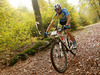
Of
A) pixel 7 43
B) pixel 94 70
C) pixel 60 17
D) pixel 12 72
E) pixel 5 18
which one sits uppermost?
pixel 5 18

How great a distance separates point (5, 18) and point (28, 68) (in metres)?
2.61

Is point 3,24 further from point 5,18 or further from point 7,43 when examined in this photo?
point 7,43

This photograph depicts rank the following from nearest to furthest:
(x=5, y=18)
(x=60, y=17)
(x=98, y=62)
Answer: (x=98, y=62), (x=60, y=17), (x=5, y=18)

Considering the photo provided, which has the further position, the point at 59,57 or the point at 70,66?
the point at 70,66

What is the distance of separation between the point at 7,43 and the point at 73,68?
3399mm

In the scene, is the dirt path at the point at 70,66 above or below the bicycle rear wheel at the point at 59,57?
below

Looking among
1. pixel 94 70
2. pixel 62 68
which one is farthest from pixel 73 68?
pixel 94 70

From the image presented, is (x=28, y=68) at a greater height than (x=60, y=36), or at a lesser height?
lesser

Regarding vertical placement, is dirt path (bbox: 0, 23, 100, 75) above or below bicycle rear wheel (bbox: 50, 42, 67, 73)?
below

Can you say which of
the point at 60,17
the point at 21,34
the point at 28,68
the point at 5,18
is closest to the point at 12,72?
the point at 28,68

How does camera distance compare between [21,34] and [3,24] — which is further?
[21,34]

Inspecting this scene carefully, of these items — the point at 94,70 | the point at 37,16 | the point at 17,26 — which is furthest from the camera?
the point at 37,16

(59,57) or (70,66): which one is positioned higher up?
(59,57)

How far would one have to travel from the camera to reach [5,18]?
12.8ft
